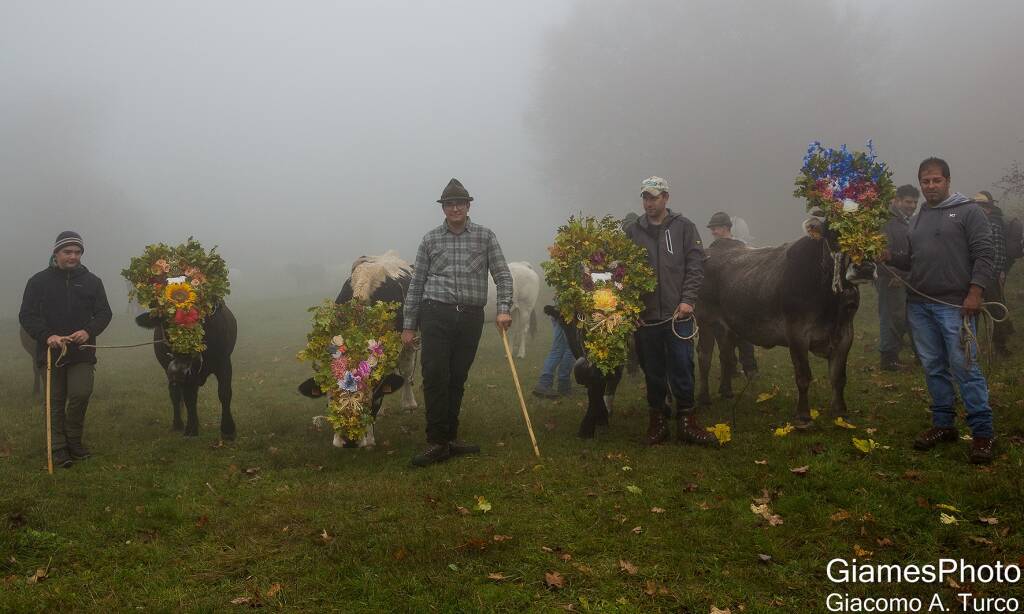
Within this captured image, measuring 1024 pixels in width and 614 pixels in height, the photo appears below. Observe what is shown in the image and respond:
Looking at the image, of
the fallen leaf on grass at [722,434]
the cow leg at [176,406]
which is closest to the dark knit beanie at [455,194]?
the fallen leaf on grass at [722,434]

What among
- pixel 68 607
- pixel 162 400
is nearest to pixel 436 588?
pixel 68 607

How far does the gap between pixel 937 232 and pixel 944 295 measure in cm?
61

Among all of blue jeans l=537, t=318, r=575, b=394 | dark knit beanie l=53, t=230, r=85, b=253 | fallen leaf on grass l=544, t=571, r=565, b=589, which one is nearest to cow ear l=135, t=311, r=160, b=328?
dark knit beanie l=53, t=230, r=85, b=253

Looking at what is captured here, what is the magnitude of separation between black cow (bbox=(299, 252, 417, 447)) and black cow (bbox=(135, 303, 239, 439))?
1.14 metres

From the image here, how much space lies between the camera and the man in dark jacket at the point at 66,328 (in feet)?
25.6

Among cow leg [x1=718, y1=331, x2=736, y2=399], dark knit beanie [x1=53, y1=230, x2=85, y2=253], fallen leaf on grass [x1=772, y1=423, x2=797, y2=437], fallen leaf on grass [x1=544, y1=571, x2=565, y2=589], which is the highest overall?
dark knit beanie [x1=53, y1=230, x2=85, y2=253]

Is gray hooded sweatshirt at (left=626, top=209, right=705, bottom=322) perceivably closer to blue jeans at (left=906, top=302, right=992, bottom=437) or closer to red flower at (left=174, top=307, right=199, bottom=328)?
blue jeans at (left=906, top=302, right=992, bottom=437)

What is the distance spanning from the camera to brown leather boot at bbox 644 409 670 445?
746 centimetres

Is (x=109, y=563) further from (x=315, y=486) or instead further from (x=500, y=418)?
(x=500, y=418)

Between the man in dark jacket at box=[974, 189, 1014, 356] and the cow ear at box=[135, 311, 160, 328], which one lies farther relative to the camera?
the man in dark jacket at box=[974, 189, 1014, 356]

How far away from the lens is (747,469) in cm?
627

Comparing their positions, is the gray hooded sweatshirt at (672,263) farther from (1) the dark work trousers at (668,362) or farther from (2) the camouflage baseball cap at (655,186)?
(2) the camouflage baseball cap at (655,186)

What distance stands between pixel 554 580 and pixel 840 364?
4.99m

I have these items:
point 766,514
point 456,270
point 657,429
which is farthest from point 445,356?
point 766,514
